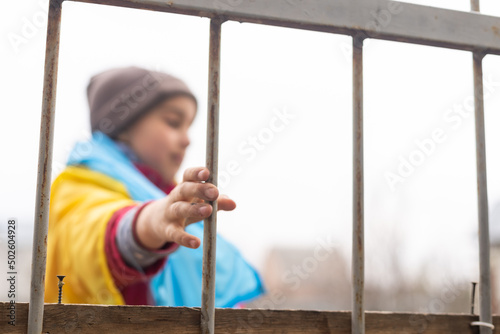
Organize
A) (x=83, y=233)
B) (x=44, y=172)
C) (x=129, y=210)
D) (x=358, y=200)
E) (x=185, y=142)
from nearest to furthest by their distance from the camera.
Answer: (x=44, y=172), (x=358, y=200), (x=129, y=210), (x=83, y=233), (x=185, y=142)

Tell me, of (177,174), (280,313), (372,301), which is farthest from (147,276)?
(372,301)

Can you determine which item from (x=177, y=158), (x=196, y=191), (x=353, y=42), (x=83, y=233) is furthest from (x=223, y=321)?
(x=177, y=158)

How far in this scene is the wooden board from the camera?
571mm

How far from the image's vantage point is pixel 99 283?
168 centimetres

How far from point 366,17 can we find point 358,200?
9.2 inches

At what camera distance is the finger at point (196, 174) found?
630mm

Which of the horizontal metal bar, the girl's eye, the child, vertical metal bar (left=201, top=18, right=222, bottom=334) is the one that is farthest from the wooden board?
the girl's eye

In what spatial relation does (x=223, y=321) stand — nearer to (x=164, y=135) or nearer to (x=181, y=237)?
(x=181, y=237)

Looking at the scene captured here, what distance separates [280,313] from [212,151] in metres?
0.20

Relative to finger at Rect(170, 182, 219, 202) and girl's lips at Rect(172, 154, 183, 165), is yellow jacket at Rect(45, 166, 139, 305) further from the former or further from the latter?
finger at Rect(170, 182, 219, 202)

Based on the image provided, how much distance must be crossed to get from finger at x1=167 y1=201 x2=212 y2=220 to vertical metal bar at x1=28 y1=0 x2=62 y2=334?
165mm

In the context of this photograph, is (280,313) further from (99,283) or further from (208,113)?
(99,283)

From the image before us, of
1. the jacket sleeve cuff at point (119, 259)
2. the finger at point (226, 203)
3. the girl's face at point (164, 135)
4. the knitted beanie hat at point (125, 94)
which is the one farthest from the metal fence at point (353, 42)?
the knitted beanie hat at point (125, 94)

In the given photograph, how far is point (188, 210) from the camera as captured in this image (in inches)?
29.0
